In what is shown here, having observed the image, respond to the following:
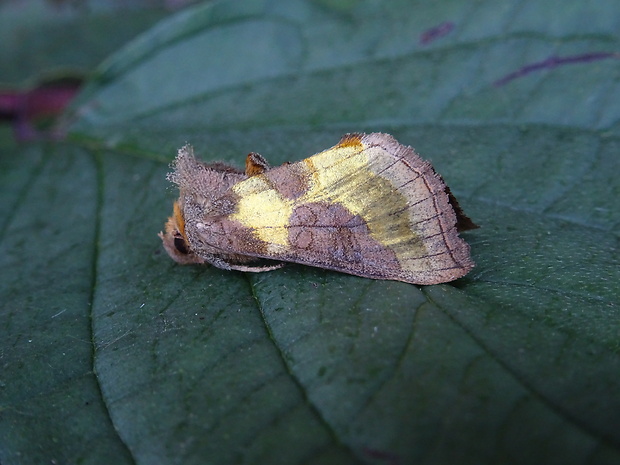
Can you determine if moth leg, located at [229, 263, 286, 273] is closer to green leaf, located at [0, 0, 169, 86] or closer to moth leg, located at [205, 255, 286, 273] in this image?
moth leg, located at [205, 255, 286, 273]

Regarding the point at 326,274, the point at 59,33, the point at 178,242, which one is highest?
the point at 59,33

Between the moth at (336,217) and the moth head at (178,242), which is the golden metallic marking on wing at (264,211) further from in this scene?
the moth head at (178,242)

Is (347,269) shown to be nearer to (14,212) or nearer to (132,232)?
(132,232)

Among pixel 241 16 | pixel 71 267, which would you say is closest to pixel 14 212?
pixel 71 267

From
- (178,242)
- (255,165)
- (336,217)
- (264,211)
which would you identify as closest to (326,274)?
(336,217)

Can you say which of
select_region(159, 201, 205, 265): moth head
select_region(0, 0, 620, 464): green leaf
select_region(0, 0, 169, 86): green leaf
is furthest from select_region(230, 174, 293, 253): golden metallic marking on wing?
select_region(0, 0, 169, 86): green leaf

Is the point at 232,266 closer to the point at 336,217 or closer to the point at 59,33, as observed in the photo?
the point at 336,217

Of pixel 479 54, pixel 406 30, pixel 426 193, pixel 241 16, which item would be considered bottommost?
pixel 426 193
